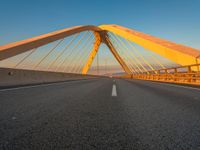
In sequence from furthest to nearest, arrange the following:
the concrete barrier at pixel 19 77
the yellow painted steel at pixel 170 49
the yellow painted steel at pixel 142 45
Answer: the yellow painted steel at pixel 170 49 → the yellow painted steel at pixel 142 45 → the concrete barrier at pixel 19 77

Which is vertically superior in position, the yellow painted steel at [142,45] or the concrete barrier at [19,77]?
the yellow painted steel at [142,45]

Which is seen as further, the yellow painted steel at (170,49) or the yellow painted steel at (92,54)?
the yellow painted steel at (92,54)

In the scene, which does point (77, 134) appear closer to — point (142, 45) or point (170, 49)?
point (170, 49)

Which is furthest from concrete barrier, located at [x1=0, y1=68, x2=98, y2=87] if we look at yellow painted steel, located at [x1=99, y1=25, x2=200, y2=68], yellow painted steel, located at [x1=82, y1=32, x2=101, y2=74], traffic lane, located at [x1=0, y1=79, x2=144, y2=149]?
yellow painted steel, located at [x1=82, y1=32, x2=101, y2=74]

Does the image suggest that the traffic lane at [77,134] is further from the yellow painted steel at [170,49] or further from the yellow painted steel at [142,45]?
the yellow painted steel at [170,49]

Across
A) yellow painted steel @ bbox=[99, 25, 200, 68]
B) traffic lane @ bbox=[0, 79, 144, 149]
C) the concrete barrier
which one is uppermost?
yellow painted steel @ bbox=[99, 25, 200, 68]

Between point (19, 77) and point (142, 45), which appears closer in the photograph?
point (19, 77)

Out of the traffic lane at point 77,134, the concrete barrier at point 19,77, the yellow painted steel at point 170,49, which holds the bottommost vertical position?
the traffic lane at point 77,134

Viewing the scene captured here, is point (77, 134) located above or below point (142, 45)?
below

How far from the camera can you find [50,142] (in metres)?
1.56

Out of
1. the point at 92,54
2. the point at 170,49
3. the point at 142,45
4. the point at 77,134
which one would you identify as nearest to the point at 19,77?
the point at 77,134

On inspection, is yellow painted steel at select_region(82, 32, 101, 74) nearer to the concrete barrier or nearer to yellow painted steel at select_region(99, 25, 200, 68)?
yellow painted steel at select_region(99, 25, 200, 68)

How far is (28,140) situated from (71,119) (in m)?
0.85

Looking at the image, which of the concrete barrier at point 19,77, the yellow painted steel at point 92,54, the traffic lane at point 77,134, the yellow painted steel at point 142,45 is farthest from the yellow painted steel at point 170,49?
the yellow painted steel at point 92,54
